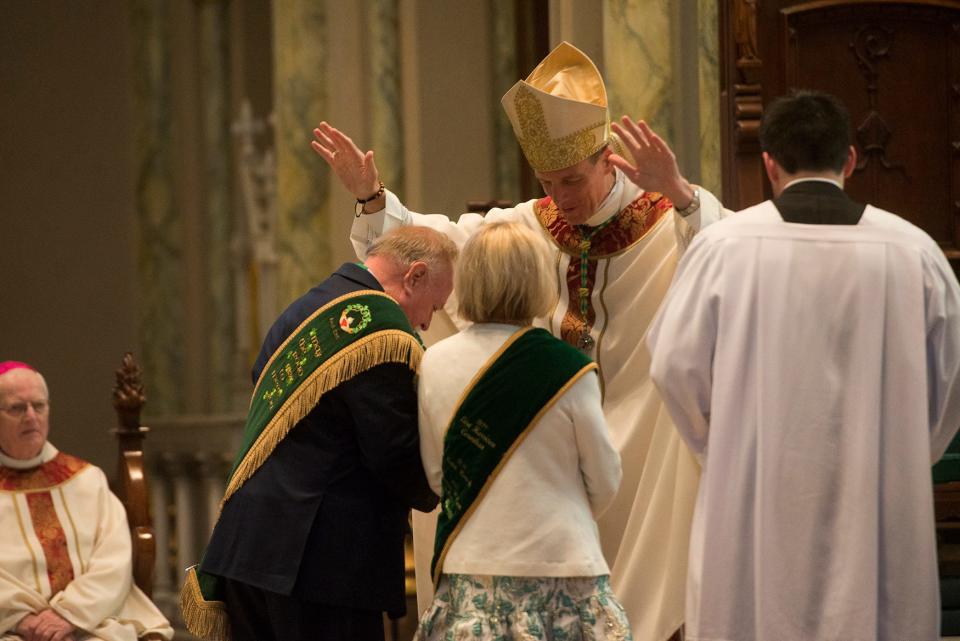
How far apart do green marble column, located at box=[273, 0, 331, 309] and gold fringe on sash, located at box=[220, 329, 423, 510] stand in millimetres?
3782

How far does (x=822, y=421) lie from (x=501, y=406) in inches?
30.6

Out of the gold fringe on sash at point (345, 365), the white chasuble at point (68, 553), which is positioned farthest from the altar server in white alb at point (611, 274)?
the white chasuble at point (68, 553)

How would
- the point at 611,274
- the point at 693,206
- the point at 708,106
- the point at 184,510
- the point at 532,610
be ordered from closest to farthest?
the point at 532,610 < the point at 693,206 < the point at 611,274 < the point at 708,106 < the point at 184,510

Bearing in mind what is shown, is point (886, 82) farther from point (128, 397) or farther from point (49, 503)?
point (49, 503)

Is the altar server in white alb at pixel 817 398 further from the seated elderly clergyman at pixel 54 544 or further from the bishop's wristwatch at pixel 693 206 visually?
the seated elderly clergyman at pixel 54 544

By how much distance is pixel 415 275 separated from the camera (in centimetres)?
374

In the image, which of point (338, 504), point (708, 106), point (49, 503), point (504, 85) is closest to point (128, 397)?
point (49, 503)

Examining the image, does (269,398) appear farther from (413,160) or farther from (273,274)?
(273,274)

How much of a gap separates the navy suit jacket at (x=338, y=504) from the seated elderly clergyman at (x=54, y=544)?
171cm

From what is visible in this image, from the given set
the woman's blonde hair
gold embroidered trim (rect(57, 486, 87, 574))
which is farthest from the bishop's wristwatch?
gold embroidered trim (rect(57, 486, 87, 574))

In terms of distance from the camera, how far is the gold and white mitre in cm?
444

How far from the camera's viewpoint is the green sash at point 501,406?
337 centimetres

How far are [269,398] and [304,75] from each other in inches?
155

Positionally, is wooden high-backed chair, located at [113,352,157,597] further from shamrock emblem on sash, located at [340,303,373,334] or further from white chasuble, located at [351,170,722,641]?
shamrock emblem on sash, located at [340,303,373,334]
